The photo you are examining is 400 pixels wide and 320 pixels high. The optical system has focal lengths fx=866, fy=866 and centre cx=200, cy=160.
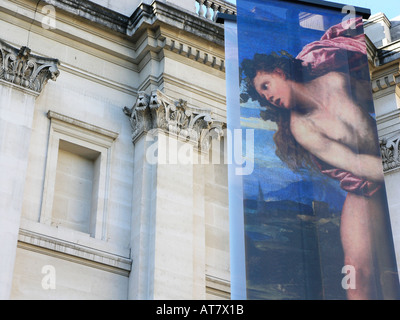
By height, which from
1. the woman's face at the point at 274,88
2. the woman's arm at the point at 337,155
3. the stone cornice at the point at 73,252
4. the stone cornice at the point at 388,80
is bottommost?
the stone cornice at the point at 73,252

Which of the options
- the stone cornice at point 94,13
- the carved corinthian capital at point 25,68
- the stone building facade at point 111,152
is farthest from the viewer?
the stone cornice at point 94,13

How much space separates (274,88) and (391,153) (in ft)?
16.0

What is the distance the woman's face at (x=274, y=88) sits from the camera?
1533 cm

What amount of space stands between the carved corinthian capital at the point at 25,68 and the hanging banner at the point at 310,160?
11.9ft

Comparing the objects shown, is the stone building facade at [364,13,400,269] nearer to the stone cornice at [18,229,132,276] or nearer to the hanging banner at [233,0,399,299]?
the hanging banner at [233,0,399,299]

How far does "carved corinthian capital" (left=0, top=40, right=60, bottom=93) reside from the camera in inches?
625

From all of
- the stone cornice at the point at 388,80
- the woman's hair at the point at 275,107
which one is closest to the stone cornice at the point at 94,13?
the woman's hair at the point at 275,107

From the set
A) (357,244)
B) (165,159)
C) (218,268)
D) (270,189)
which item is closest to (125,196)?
(165,159)

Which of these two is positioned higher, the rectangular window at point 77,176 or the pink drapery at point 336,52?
the pink drapery at point 336,52

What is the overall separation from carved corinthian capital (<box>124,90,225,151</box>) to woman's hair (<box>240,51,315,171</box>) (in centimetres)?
221

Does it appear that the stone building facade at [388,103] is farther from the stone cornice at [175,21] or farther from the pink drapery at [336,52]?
the stone cornice at [175,21]

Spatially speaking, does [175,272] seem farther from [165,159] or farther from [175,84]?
[175,84]

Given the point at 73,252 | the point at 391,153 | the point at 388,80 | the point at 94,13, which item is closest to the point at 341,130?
the point at 391,153

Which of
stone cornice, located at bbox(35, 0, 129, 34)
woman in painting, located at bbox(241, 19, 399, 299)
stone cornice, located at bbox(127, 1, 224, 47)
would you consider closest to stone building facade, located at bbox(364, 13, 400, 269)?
woman in painting, located at bbox(241, 19, 399, 299)
